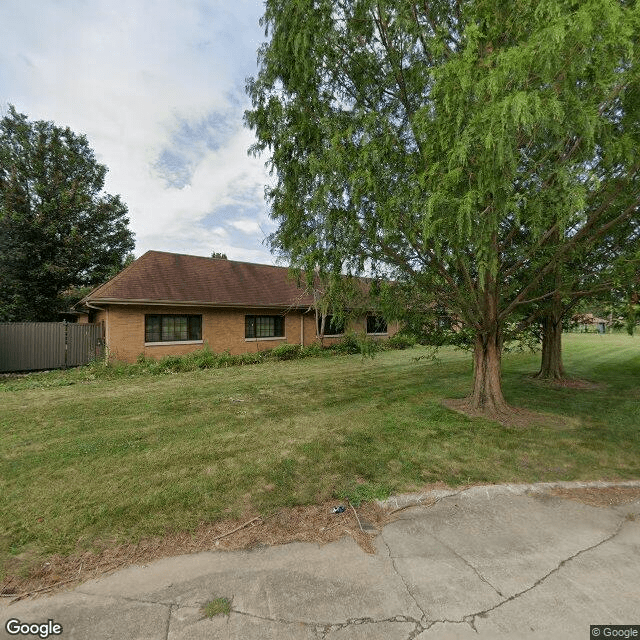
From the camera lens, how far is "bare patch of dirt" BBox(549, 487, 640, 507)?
3951 millimetres

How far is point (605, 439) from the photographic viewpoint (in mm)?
5836

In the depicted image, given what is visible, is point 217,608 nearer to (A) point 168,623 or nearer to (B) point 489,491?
(A) point 168,623

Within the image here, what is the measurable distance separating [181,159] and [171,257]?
189 inches

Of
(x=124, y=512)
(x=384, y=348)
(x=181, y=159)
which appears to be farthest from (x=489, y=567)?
(x=181, y=159)

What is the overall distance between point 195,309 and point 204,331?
1.10 metres

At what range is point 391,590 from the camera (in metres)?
2.59

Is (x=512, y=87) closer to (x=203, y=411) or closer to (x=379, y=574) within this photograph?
(x=379, y=574)

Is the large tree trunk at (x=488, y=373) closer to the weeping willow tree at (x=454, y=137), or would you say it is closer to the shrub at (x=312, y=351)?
Result: the weeping willow tree at (x=454, y=137)

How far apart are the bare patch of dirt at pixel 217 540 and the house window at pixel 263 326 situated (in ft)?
46.7

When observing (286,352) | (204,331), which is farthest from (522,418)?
(204,331)

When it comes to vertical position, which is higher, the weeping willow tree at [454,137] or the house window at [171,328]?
the weeping willow tree at [454,137]

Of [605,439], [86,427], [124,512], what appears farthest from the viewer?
[86,427]

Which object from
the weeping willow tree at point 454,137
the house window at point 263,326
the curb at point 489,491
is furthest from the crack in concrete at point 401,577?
the house window at point 263,326

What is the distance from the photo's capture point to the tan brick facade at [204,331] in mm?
13680
